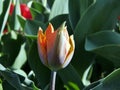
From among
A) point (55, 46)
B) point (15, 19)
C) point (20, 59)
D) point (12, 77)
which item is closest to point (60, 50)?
point (55, 46)

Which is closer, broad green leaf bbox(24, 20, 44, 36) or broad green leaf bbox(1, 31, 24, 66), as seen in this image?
broad green leaf bbox(24, 20, 44, 36)

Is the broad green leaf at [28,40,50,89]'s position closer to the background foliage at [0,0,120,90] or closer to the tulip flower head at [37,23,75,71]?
the background foliage at [0,0,120,90]

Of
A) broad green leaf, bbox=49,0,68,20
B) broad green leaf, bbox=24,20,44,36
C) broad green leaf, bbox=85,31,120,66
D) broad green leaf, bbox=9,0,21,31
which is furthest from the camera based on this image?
broad green leaf, bbox=9,0,21,31

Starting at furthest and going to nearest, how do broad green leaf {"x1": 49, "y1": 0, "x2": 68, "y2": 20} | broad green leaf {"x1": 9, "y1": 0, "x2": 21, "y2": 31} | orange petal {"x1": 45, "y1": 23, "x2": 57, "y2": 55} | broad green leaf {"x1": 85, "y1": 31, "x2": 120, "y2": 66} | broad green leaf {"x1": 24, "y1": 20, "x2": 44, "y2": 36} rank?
broad green leaf {"x1": 9, "y1": 0, "x2": 21, "y2": 31} < broad green leaf {"x1": 49, "y1": 0, "x2": 68, "y2": 20} < broad green leaf {"x1": 24, "y1": 20, "x2": 44, "y2": 36} < broad green leaf {"x1": 85, "y1": 31, "x2": 120, "y2": 66} < orange petal {"x1": 45, "y1": 23, "x2": 57, "y2": 55}

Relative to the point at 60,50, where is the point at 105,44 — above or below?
below

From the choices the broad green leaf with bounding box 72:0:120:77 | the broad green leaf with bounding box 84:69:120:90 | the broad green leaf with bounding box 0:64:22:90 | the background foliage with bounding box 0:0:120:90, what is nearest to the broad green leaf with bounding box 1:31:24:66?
the background foliage with bounding box 0:0:120:90

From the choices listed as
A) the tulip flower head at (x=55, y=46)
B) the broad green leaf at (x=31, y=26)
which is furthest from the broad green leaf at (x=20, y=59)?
the tulip flower head at (x=55, y=46)

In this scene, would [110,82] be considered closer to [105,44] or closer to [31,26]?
[105,44]
